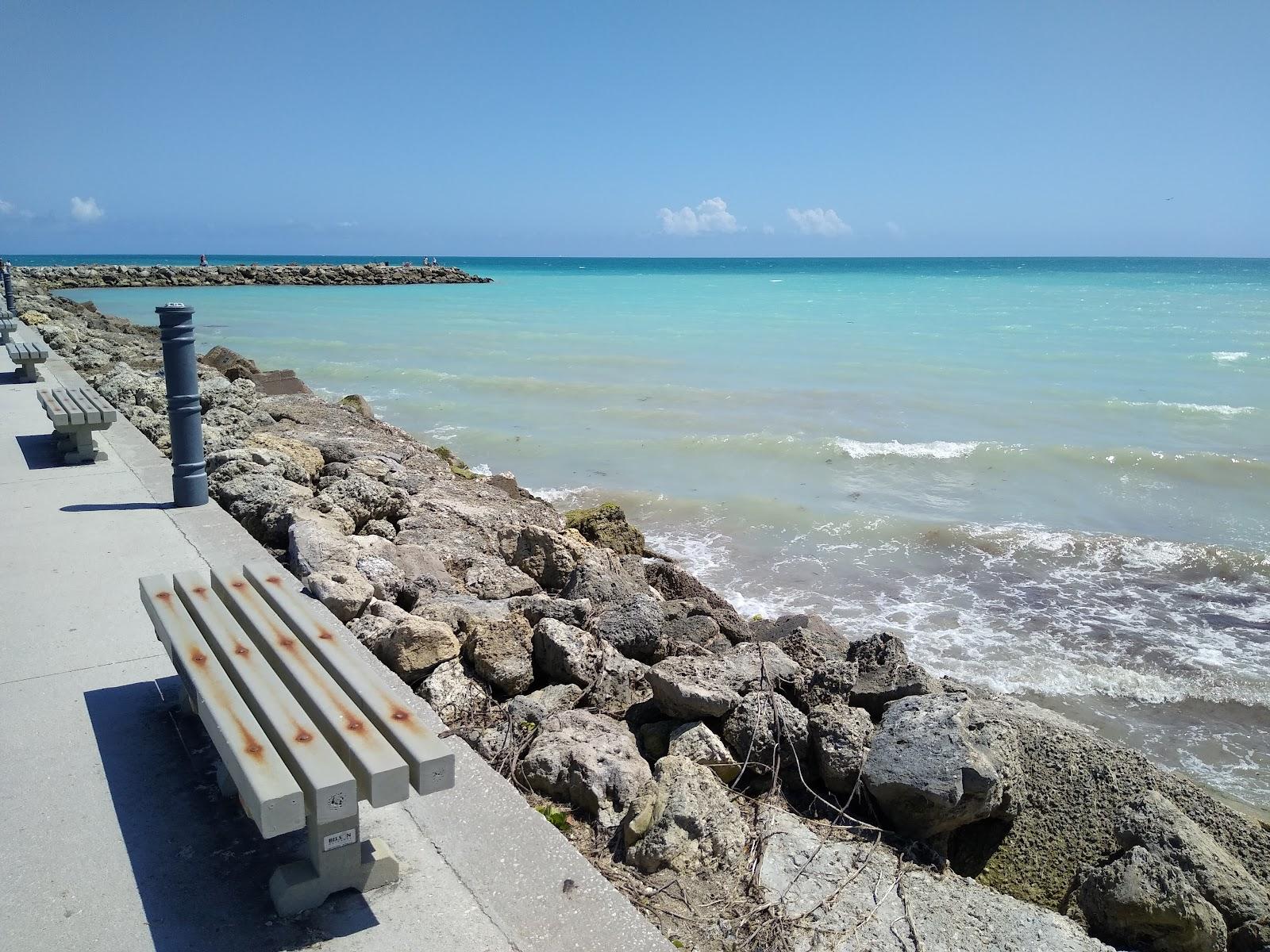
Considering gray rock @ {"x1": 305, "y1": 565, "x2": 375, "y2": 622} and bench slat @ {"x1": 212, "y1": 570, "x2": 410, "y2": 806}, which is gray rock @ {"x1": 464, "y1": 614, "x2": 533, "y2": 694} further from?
bench slat @ {"x1": 212, "y1": 570, "x2": 410, "y2": 806}

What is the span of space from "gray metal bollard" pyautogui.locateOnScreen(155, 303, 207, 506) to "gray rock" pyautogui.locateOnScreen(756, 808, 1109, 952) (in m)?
4.35

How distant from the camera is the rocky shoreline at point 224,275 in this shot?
→ 5319cm

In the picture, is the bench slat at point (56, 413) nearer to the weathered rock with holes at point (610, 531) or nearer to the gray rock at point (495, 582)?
the gray rock at point (495, 582)

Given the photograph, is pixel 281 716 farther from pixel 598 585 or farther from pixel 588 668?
pixel 598 585

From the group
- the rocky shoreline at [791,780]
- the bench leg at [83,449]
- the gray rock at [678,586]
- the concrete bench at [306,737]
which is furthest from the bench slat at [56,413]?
the gray rock at [678,586]

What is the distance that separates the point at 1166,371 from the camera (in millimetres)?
22828

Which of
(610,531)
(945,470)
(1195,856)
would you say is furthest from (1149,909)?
(945,470)

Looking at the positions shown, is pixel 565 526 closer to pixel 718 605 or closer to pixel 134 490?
pixel 718 605

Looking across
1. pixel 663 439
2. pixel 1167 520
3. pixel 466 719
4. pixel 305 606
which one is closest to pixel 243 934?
pixel 305 606

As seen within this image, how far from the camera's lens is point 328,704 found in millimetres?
2760

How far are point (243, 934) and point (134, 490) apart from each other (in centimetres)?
479

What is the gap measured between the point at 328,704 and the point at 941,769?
2.43 metres

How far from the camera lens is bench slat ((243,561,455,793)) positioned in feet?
8.33

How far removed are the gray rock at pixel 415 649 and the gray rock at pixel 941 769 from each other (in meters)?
1.98
